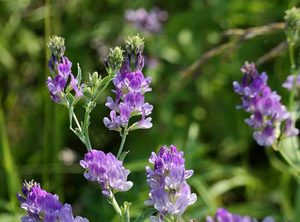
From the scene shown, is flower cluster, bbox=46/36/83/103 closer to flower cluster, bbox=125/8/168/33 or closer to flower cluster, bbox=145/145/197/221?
flower cluster, bbox=145/145/197/221

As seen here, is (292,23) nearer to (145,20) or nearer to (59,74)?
(59,74)

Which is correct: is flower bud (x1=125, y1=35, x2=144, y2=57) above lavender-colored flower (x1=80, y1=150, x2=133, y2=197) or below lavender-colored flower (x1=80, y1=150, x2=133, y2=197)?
above

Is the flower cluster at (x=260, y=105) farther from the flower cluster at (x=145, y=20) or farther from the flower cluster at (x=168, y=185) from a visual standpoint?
the flower cluster at (x=145, y=20)

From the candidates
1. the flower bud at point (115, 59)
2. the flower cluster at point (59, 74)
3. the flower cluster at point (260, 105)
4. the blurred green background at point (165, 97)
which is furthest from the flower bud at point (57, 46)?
the blurred green background at point (165, 97)

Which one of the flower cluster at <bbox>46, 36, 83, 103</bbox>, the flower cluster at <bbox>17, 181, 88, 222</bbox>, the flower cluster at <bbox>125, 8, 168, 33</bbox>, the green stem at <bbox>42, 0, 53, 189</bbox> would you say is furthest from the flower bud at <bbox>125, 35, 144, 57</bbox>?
the flower cluster at <bbox>125, 8, 168, 33</bbox>

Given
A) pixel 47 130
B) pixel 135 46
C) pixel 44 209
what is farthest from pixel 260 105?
pixel 47 130

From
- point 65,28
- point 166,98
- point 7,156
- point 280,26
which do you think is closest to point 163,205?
point 280,26
